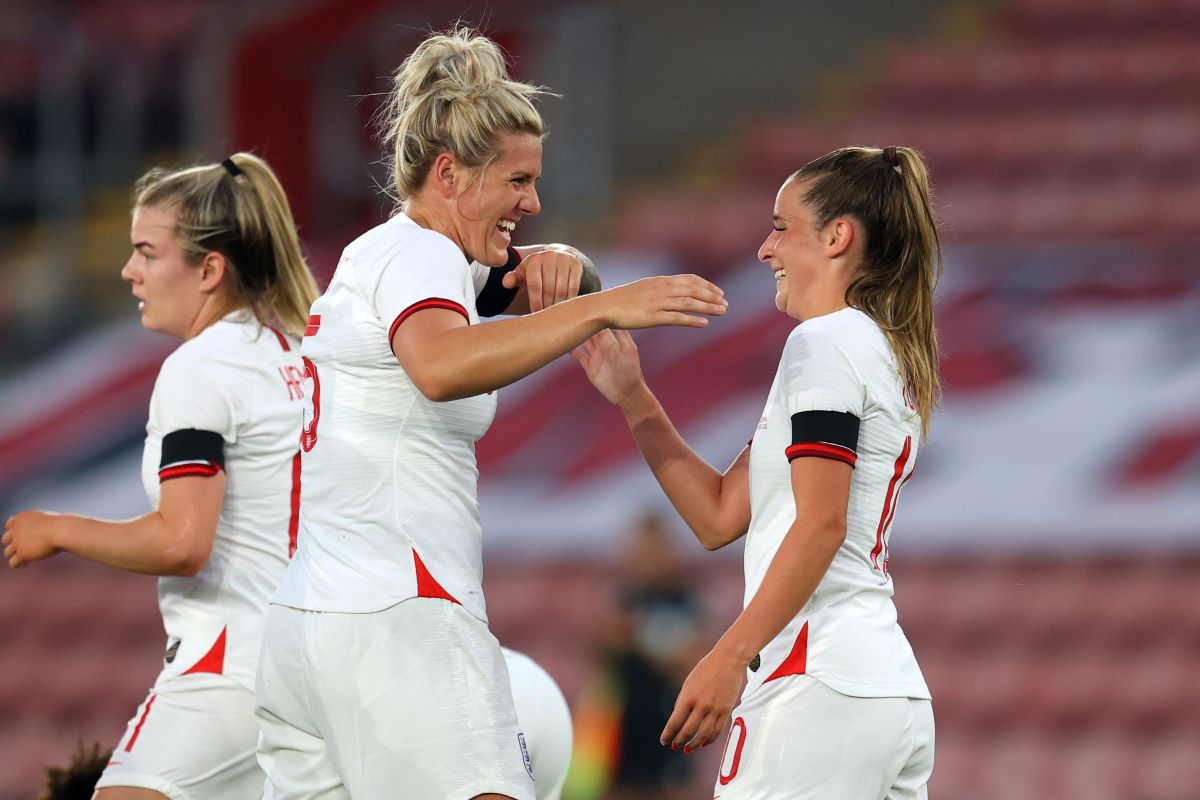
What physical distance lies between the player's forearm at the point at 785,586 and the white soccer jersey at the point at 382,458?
0.42m

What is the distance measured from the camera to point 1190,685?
7.00 metres

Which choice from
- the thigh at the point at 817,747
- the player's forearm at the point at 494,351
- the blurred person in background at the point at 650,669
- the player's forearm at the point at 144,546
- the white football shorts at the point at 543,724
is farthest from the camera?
the blurred person in background at the point at 650,669

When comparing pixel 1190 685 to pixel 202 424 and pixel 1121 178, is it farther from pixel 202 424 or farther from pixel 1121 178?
pixel 202 424

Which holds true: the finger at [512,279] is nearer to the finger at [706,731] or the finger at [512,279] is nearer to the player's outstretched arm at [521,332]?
the player's outstretched arm at [521,332]

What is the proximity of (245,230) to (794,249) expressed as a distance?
1.11m

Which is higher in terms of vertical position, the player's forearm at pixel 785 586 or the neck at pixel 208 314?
the neck at pixel 208 314

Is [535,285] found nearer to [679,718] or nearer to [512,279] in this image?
[512,279]

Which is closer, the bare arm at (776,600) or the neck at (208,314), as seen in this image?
the bare arm at (776,600)

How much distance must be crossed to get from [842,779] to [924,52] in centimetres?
837

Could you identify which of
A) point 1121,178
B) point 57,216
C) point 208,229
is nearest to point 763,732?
point 208,229

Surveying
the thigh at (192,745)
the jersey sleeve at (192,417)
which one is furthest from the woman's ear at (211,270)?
the thigh at (192,745)

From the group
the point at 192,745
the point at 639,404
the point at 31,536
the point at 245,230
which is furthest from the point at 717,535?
the point at 31,536

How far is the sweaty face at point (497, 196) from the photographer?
2.69m

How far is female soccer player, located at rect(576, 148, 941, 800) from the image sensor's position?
8.34 feet
